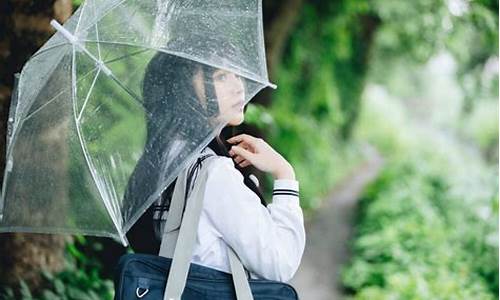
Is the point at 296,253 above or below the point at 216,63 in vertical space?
below

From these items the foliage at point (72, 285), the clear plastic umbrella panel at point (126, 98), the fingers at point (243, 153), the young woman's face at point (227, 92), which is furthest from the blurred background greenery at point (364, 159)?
the fingers at point (243, 153)

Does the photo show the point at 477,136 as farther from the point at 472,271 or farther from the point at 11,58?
the point at 11,58

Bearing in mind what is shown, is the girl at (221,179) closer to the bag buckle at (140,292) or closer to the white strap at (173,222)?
the white strap at (173,222)

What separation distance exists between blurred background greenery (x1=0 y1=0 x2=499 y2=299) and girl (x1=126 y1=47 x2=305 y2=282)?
147 cm

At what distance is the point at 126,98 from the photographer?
243 centimetres

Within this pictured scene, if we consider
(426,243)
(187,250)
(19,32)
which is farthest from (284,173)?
(426,243)

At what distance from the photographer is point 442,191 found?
14016mm

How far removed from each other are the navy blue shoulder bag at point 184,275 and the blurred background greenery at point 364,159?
5.62 feet

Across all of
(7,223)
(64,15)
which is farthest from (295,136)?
(7,223)

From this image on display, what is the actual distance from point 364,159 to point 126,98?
20593 mm

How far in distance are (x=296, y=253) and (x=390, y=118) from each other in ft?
91.6

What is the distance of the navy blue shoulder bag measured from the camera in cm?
212

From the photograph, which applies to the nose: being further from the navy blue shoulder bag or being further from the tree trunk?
the tree trunk

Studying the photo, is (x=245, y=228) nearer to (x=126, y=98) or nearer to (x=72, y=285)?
(x=126, y=98)
